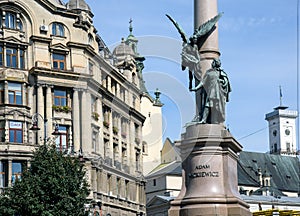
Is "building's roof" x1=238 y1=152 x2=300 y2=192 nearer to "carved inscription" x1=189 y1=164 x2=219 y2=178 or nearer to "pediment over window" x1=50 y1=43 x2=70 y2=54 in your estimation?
"pediment over window" x1=50 y1=43 x2=70 y2=54

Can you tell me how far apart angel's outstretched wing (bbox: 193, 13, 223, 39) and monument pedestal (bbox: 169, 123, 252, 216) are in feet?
10.6

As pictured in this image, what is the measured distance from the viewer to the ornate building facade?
5688 cm

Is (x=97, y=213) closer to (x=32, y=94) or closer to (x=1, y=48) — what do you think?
(x=32, y=94)

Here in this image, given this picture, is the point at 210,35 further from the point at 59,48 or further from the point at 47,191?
the point at 59,48

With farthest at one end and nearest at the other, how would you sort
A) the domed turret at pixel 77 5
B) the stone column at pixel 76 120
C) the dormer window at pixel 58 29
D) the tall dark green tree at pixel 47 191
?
the domed turret at pixel 77 5, the dormer window at pixel 58 29, the stone column at pixel 76 120, the tall dark green tree at pixel 47 191

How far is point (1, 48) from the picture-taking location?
58.0 metres

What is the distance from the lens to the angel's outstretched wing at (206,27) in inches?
1006

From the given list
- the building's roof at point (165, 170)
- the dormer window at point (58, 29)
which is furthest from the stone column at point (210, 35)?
the building's roof at point (165, 170)

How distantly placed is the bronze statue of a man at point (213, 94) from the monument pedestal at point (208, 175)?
0.49m

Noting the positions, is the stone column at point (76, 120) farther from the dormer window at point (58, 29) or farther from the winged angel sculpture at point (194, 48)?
the winged angel sculpture at point (194, 48)

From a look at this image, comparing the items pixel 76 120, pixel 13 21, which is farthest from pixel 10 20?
pixel 76 120

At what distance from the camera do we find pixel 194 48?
25609 millimetres

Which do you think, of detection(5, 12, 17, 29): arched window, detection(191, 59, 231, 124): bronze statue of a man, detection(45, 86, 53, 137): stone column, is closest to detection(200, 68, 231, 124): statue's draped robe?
detection(191, 59, 231, 124): bronze statue of a man

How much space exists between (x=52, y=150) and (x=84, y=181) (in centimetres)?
242
